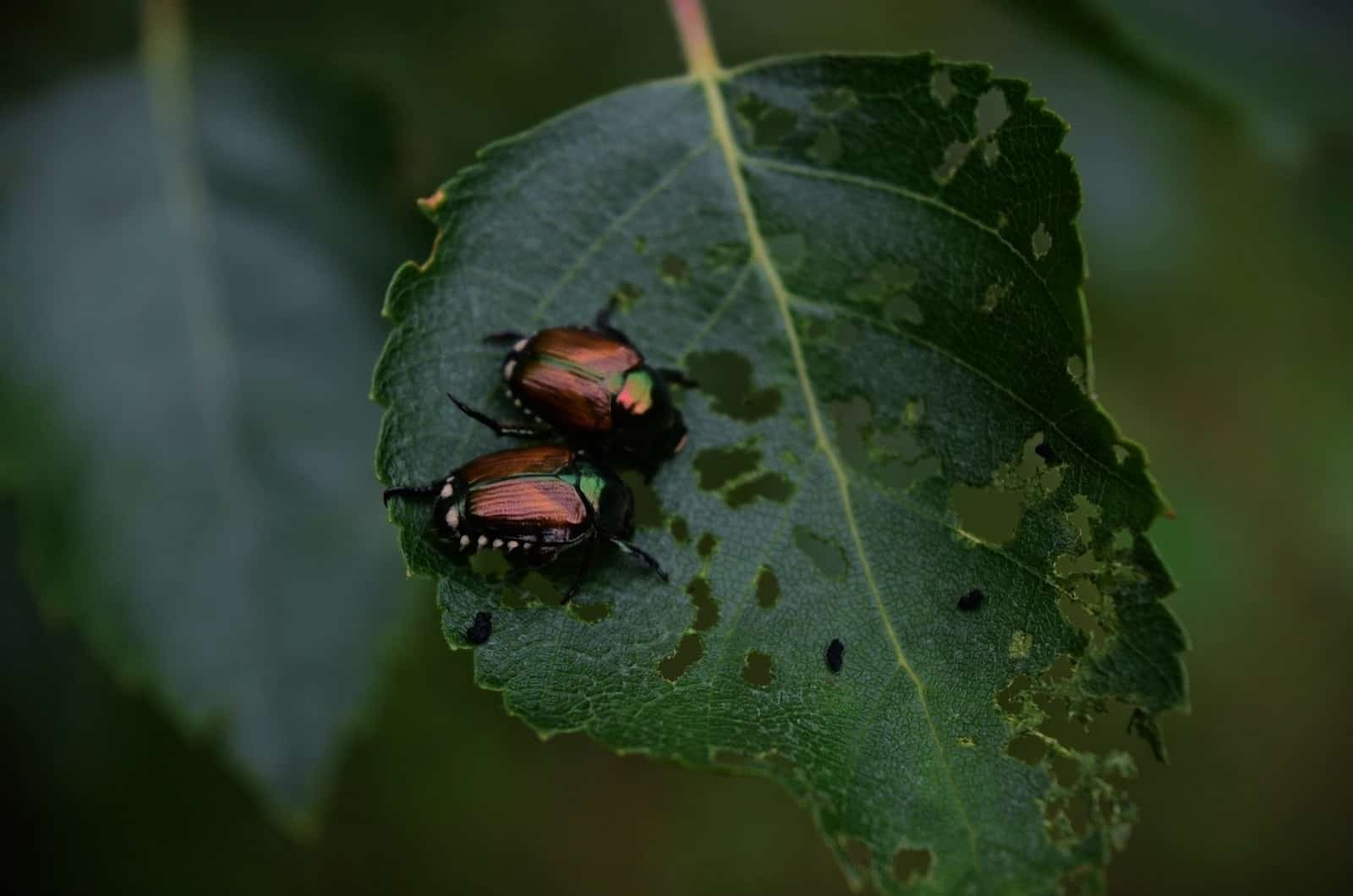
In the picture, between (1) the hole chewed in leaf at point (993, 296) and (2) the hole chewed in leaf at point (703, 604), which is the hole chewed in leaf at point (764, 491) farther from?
(1) the hole chewed in leaf at point (993, 296)

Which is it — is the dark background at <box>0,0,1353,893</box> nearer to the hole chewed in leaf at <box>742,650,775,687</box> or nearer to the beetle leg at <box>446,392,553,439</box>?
the beetle leg at <box>446,392,553,439</box>

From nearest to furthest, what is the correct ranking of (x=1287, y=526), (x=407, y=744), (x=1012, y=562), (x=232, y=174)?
(x=1012, y=562), (x=232, y=174), (x=407, y=744), (x=1287, y=526)

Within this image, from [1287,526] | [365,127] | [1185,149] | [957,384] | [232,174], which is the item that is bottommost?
[1287,526]

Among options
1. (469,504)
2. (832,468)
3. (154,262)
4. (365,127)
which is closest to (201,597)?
(154,262)

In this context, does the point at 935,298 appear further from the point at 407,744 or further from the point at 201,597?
the point at 407,744

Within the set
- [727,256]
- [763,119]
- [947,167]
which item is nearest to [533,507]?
[727,256]

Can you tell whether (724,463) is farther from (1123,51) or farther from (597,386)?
(1123,51)

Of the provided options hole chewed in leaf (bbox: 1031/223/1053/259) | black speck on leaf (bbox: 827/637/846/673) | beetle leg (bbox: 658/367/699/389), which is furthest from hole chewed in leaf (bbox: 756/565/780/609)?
hole chewed in leaf (bbox: 1031/223/1053/259)

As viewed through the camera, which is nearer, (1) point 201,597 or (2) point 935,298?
(2) point 935,298
